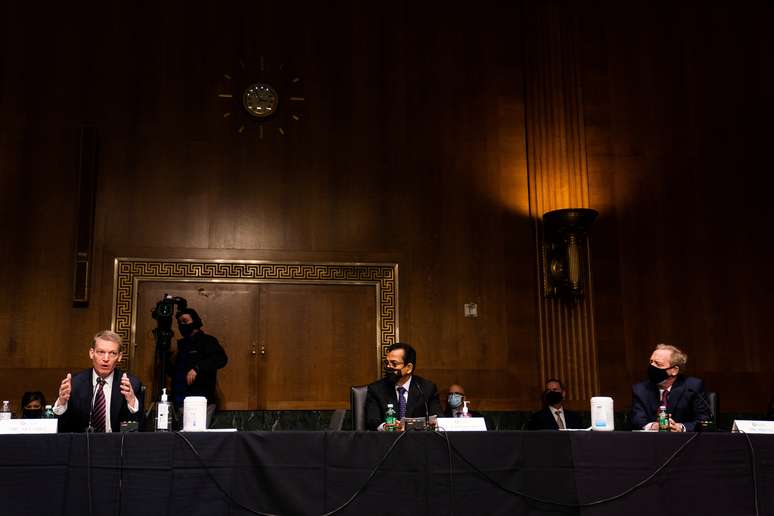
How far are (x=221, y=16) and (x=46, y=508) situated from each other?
6.14 m

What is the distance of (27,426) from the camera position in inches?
173

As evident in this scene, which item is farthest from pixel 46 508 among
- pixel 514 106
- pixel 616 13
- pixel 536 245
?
pixel 616 13

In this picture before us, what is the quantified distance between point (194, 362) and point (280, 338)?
37.1 inches

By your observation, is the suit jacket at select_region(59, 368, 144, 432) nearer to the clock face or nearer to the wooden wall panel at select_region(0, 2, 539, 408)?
the wooden wall panel at select_region(0, 2, 539, 408)

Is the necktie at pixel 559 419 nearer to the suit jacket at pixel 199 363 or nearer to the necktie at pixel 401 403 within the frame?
the necktie at pixel 401 403

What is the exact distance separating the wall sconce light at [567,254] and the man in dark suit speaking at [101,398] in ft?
15.8

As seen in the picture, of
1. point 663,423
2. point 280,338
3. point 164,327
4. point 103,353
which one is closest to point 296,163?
point 280,338

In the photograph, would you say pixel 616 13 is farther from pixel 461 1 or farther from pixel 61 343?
pixel 61 343

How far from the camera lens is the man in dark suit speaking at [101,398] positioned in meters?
5.14

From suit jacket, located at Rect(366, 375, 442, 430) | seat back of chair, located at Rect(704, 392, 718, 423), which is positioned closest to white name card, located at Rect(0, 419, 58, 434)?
suit jacket, located at Rect(366, 375, 442, 430)

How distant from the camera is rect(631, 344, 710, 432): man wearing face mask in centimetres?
580

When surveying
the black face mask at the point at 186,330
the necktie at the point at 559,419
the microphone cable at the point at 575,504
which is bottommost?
the microphone cable at the point at 575,504

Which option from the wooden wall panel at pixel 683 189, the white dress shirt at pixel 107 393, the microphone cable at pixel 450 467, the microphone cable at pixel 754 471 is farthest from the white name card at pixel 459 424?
the wooden wall panel at pixel 683 189

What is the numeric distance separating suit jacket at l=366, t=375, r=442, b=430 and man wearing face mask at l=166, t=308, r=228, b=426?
249 centimetres
